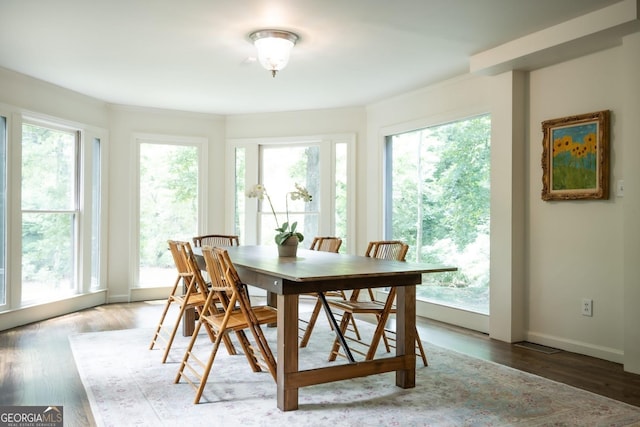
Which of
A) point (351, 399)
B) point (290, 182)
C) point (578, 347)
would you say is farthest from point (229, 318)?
point (290, 182)

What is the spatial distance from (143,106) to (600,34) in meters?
5.24

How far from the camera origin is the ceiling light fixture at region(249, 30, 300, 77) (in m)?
3.89

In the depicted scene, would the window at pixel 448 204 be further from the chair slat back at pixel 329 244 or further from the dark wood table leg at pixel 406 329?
the dark wood table leg at pixel 406 329

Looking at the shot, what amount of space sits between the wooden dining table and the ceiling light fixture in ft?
5.27

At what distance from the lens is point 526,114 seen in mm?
4555

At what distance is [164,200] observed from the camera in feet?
22.5

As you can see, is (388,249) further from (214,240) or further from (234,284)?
(214,240)

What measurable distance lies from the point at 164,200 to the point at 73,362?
10.9 ft

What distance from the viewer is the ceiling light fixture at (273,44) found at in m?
3.89

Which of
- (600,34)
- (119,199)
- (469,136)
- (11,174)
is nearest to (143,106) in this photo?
(119,199)

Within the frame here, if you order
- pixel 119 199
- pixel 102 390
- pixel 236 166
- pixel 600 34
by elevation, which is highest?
pixel 600 34

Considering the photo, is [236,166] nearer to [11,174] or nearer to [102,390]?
[11,174]

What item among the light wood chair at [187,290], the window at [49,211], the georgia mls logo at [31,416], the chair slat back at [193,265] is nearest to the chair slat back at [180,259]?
the light wood chair at [187,290]

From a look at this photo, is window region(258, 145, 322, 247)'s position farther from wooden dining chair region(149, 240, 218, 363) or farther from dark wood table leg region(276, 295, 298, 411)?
dark wood table leg region(276, 295, 298, 411)
